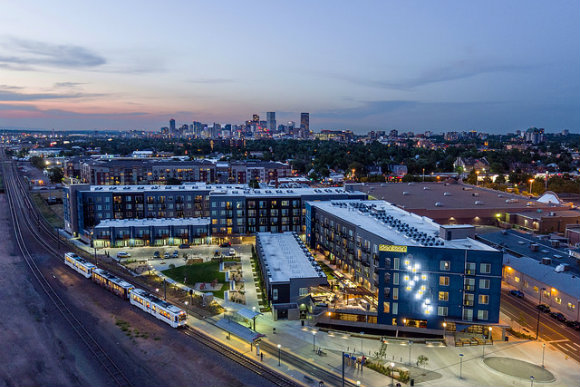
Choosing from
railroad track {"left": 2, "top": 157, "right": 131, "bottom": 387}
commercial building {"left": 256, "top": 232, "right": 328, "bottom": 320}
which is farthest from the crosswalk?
railroad track {"left": 2, "top": 157, "right": 131, "bottom": 387}

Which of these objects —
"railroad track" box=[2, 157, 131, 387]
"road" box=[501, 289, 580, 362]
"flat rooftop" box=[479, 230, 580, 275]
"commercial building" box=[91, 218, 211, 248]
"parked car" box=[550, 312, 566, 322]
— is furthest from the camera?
"commercial building" box=[91, 218, 211, 248]

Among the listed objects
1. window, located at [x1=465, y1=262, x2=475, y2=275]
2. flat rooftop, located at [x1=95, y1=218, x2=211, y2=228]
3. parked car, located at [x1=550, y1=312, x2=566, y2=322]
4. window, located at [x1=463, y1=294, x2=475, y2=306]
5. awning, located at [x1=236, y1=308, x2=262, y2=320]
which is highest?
window, located at [x1=465, y1=262, x2=475, y2=275]

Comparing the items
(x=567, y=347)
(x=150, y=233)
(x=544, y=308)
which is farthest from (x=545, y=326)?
(x=150, y=233)

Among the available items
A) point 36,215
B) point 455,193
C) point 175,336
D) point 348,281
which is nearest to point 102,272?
point 175,336

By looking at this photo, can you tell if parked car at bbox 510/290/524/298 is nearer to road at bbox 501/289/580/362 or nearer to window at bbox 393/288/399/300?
road at bbox 501/289/580/362

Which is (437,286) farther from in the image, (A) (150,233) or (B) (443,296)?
(A) (150,233)

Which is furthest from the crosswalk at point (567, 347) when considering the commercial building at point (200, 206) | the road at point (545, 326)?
the commercial building at point (200, 206)
